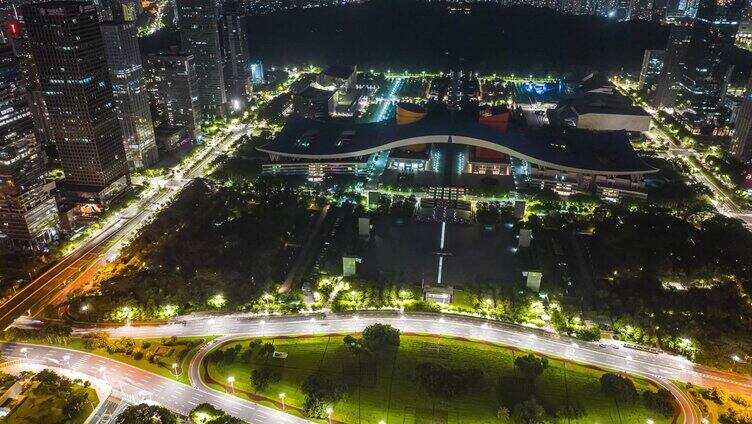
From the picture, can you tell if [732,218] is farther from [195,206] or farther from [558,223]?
[195,206]

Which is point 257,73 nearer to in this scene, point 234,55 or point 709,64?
point 234,55

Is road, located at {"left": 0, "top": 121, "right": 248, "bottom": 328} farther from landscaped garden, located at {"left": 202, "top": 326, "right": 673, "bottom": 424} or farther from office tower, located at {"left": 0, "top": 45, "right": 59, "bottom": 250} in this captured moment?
landscaped garden, located at {"left": 202, "top": 326, "right": 673, "bottom": 424}

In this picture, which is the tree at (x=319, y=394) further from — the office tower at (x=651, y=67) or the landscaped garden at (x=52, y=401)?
the office tower at (x=651, y=67)

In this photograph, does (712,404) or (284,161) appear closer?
(712,404)

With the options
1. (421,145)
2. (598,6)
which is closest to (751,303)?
(421,145)

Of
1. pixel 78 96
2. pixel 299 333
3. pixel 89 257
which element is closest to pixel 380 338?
pixel 299 333
